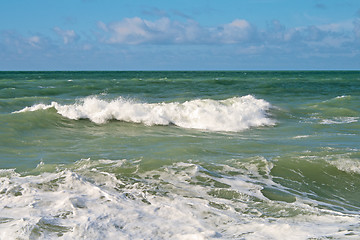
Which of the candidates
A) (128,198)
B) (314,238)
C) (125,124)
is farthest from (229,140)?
(314,238)

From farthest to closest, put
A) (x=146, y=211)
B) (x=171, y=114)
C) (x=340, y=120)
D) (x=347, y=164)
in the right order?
(x=340, y=120), (x=171, y=114), (x=347, y=164), (x=146, y=211)

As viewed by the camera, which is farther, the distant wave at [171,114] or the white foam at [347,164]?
the distant wave at [171,114]

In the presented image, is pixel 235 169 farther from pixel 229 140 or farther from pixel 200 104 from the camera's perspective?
pixel 200 104

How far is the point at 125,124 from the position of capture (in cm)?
1255

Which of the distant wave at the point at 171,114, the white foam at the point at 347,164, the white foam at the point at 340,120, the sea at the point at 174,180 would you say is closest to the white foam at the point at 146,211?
the sea at the point at 174,180

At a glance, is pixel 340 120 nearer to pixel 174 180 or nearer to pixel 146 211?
pixel 174 180

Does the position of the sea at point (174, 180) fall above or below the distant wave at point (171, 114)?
below

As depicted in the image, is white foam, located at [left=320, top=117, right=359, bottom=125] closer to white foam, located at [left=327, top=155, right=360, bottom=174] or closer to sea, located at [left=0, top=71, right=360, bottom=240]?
sea, located at [left=0, top=71, right=360, bottom=240]

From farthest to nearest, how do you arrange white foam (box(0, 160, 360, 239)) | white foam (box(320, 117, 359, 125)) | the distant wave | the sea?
white foam (box(320, 117, 359, 125)) → the distant wave → the sea → white foam (box(0, 160, 360, 239))

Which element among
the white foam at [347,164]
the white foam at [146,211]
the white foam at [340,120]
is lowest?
the white foam at [146,211]

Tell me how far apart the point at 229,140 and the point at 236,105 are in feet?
18.5

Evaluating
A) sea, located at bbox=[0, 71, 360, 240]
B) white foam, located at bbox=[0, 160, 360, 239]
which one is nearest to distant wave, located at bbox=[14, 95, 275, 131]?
sea, located at bbox=[0, 71, 360, 240]

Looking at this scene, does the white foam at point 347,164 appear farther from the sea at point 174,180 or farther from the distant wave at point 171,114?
the distant wave at point 171,114

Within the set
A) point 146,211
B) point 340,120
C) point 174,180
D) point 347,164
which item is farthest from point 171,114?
point 146,211
